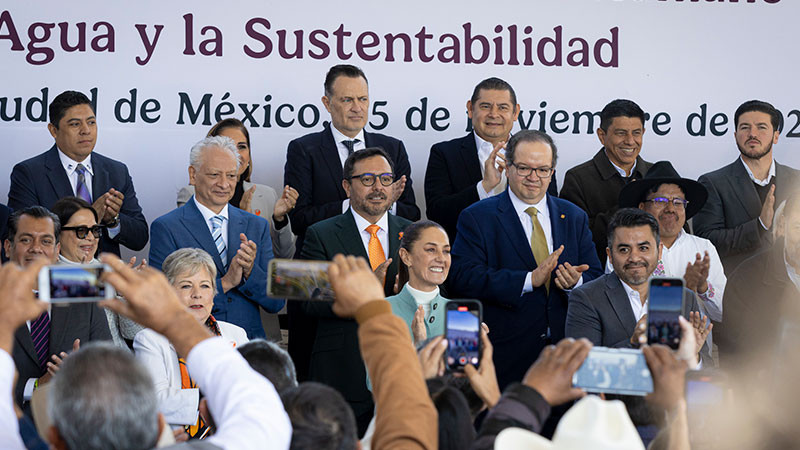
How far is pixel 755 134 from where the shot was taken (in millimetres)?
5855

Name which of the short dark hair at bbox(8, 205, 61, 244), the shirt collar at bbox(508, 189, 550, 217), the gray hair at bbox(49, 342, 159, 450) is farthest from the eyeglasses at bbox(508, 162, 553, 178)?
the gray hair at bbox(49, 342, 159, 450)

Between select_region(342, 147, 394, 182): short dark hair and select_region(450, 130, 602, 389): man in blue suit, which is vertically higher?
select_region(342, 147, 394, 182): short dark hair

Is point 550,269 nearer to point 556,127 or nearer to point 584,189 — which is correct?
point 584,189

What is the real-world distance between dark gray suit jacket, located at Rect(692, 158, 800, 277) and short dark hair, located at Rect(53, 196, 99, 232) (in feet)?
10.6

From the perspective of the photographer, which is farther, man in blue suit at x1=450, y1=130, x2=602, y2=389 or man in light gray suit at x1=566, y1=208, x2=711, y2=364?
man in blue suit at x1=450, y1=130, x2=602, y2=389

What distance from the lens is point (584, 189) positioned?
565 centimetres

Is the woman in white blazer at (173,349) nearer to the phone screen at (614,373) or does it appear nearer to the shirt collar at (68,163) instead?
the shirt collar at (68,163)

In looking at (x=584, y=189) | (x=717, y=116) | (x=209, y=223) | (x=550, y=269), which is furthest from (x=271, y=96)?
(x=717, y=116)

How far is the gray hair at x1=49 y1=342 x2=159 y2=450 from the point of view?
180 centimetres

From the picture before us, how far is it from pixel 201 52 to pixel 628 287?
2.99 meters

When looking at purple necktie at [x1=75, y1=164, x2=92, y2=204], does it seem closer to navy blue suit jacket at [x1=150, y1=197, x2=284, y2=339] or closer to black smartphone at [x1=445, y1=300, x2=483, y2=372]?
navy blue suit jacket at [x1=150, y1=197, x2=284, y2=339]

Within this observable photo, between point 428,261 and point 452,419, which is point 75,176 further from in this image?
point 452,419

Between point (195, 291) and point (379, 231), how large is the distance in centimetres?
110

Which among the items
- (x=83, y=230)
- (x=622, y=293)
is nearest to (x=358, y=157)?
(x=83, y=230)
